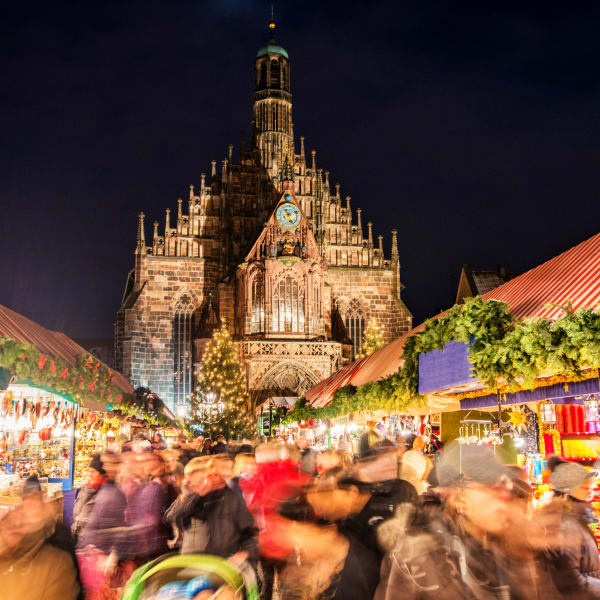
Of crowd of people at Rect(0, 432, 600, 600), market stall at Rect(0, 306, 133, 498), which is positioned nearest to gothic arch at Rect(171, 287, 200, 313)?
market stall at Rect(0, 306, 133, 498)

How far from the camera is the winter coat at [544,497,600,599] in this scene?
3.60 metres

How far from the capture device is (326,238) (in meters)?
43.2

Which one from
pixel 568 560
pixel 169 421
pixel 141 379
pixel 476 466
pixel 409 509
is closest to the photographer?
pixel 568 560

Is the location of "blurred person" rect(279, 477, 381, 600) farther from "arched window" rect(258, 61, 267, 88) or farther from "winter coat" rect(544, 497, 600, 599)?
"arched window" rect(258, 61, 267, 88)

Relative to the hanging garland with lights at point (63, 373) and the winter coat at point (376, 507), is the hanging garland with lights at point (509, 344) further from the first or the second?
the hanging garland with lights at point (63, 373)

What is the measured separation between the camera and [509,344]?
684 cm

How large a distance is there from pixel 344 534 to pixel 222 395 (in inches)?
1268

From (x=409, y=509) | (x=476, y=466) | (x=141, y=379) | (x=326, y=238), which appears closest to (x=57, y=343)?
Result: (x=409, y=509)

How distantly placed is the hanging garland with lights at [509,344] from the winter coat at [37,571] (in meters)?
4.27

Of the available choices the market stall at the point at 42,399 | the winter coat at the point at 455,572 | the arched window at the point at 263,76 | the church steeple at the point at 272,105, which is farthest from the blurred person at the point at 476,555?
the arched window at the point at 263,76

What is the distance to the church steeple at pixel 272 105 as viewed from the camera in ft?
146

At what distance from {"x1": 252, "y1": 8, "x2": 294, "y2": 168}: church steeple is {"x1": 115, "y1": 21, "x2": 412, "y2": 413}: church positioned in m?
0.09

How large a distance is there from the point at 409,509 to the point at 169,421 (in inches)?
942

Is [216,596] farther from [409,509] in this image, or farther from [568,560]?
[409,509]
